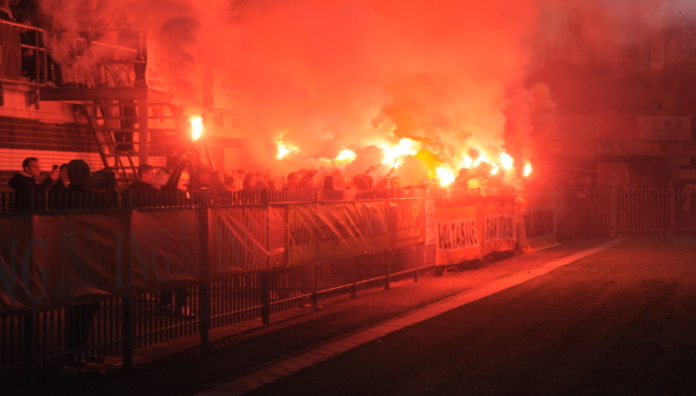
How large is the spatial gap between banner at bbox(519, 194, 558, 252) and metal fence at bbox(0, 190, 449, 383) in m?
→ 7.96

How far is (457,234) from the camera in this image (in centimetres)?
1541

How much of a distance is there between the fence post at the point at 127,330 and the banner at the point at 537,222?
1304 centimetres

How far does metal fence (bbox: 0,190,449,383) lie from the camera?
6520 millimetres

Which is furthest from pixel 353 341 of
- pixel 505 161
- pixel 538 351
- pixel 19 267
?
pixel 505 161

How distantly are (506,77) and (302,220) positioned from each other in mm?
14435

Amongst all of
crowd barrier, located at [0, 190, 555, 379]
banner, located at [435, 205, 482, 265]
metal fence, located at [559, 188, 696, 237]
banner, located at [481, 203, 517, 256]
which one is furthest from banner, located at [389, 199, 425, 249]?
metal fence, located at [559, 188, 696, 237]

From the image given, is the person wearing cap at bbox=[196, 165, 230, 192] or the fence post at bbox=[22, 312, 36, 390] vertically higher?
the person wearing cap at bbox=[196, 165, 230, 192]

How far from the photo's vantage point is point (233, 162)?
2072 cm

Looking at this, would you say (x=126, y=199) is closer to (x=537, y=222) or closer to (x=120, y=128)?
(x=120, y=128)

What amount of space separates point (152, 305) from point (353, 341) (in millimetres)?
2298

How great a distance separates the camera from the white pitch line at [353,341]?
22.2 feet

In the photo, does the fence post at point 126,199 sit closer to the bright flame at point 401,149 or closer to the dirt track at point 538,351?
the dirt track at point 538,351

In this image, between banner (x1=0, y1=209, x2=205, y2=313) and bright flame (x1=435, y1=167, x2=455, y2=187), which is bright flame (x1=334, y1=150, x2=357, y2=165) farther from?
banner (x1=0, y1=209, x2=205, y2=313)

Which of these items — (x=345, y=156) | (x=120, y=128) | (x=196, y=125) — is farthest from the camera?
(x=345, y=156)
